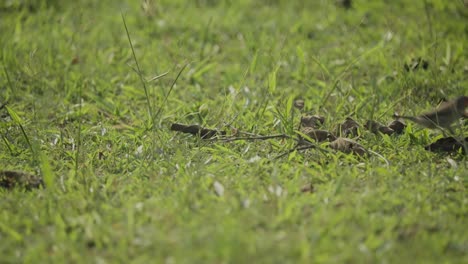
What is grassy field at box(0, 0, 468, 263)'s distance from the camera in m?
2.12

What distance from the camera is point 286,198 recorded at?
2408 millimetres

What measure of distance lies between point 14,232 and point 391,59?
8.87ft

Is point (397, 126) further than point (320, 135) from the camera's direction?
Yes

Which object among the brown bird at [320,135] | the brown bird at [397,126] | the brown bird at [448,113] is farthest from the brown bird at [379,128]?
the brown bird at [448,113]

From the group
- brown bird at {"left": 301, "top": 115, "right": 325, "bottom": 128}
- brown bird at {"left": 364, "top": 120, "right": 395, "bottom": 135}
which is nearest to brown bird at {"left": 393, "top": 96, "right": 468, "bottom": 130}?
brown bird at {"left": 364, "top": 120, "right": 395, "bottom": 135}

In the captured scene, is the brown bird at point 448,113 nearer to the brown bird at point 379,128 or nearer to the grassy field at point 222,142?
the grassy field at point 222,142

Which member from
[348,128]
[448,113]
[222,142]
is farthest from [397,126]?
[222,142]

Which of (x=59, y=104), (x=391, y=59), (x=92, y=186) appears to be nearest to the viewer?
(x=92, y=186)

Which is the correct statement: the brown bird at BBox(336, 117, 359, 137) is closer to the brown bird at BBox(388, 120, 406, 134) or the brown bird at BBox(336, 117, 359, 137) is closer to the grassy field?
the grassy field

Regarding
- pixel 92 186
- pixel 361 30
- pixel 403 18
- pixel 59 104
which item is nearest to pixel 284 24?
pixel 361 30

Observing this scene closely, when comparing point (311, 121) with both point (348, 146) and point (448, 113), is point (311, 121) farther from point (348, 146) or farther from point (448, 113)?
point (448, 113)

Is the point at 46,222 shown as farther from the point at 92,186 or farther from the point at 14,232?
the point at 92,186

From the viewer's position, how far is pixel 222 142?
3072mm

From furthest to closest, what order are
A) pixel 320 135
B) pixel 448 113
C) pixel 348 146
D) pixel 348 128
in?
1. pixel 348 128
2. pixel 320 135
3. pixel 348 146
4. pixel 448 113
